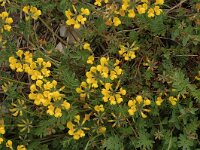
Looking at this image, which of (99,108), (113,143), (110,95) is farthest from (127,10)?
(113,143)

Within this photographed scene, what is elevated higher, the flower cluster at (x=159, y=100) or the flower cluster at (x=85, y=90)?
the flower cluster at (x=85, y=90)

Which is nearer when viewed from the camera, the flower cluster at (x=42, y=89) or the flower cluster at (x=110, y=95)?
the flower cluster at (x=42, y=89)

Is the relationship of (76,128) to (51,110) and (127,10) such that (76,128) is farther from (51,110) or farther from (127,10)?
(127,10)

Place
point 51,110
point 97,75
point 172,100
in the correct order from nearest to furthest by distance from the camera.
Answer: point 51,110 → point 97,75 → point 172,100

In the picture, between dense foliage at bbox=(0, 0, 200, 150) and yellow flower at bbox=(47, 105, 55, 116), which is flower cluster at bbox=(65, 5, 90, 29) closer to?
dense foliage at bbox=(0, 0, 200, 150)

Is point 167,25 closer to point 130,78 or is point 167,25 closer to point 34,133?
point 130,78

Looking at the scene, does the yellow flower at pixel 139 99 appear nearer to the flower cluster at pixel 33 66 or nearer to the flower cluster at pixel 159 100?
the flower cluster at pixel 159 100

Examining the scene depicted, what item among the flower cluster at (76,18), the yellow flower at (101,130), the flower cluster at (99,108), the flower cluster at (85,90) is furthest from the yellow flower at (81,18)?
the yellow flower at (101,130)

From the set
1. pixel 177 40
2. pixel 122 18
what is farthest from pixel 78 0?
pixel 177 40

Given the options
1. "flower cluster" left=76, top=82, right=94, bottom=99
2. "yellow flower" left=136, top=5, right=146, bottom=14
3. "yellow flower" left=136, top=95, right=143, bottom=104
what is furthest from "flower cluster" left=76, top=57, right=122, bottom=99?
"yellow flower" left=136, top=5, right=146, bottom=14
